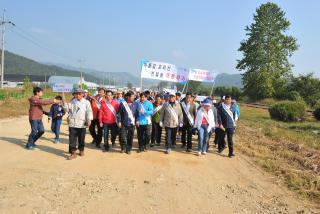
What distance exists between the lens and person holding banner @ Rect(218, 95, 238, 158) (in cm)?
1007

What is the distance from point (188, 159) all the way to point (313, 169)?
3383 mm

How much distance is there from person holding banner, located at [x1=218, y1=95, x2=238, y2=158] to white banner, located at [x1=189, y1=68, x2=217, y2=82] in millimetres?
6366

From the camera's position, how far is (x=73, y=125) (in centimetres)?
862

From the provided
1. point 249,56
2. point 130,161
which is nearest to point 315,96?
point 249,56

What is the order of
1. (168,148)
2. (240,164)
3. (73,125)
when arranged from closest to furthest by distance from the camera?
(73,125) → (240,164) → (168,148)

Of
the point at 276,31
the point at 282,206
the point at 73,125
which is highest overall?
the point at 276,31

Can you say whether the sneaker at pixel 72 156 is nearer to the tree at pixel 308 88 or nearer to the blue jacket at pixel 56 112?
the blue jacket at pixel 56 112

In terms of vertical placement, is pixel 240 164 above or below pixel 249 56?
below

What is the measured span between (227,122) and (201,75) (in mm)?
7408

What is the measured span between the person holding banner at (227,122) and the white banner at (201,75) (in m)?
6.37

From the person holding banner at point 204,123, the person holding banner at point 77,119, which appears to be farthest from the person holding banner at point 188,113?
the person holding banner at point 77,119

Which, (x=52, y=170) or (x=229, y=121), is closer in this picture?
(x=52, y=170)

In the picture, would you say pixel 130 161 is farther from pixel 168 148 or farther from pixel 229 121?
pixel 229 121

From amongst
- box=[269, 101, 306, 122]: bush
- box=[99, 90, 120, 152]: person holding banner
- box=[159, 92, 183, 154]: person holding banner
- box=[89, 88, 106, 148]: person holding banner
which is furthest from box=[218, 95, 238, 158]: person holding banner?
box=[269, 101, 306, 122]: bush
